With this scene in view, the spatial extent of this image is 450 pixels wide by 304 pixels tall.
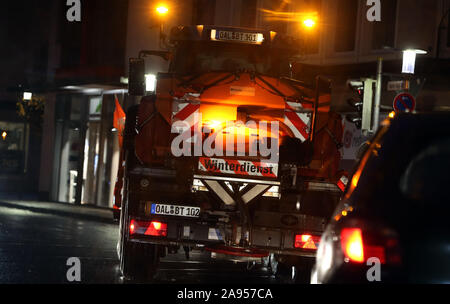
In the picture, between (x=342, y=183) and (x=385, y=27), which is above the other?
(x=385, y=27)

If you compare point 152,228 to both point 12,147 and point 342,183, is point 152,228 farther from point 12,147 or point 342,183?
point 12,147

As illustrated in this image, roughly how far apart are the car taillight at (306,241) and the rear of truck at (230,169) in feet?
0.04

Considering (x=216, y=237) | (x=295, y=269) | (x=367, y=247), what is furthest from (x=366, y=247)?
(x=295, y=269)

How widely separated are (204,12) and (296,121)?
59.4ft

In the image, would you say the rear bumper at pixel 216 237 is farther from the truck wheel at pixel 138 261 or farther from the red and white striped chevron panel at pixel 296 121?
the red and white striped chevron panel at pixel 296 121

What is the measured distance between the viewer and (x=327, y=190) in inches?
386

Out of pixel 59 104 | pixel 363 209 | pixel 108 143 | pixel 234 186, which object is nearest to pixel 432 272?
pixel 363 209

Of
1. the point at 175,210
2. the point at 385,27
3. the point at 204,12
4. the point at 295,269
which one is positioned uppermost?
the point at 204,12

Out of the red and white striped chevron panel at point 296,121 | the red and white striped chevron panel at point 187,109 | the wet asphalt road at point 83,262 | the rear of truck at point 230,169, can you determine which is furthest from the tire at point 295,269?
the red and white striped chevron panel at point 187,109

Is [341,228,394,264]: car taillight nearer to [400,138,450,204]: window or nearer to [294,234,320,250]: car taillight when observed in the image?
[400,138,450,204]: window

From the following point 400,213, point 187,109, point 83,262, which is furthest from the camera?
point 83,262

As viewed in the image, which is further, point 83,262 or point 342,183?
point 83,262

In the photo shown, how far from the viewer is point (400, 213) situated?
3.67 metres

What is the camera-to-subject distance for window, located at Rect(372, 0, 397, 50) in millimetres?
22375
